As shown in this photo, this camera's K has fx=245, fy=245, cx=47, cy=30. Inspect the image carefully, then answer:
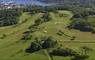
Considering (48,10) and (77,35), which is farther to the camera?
(48,10)

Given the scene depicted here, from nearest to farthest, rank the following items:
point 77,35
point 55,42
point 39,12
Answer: point 55,42 < point 77,35 < point 39,12

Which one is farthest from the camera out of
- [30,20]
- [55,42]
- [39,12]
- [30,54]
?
[39,12]

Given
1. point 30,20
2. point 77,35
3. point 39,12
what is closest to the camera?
point 77,35

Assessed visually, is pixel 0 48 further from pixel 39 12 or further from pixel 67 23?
pixel 39 12

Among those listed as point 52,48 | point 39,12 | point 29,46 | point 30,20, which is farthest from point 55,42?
point 39,12

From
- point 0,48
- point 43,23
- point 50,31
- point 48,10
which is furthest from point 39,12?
point 0,48

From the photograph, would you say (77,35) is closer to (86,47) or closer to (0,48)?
(86,47)

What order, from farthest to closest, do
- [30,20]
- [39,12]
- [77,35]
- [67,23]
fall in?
1. [39,12]
2. [30,20]
3. [67,23]
4. [77,35]

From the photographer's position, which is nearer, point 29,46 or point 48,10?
point 29,46
